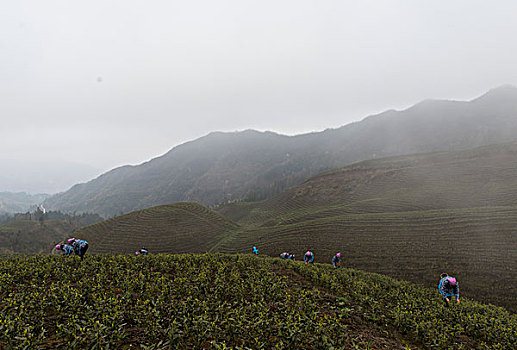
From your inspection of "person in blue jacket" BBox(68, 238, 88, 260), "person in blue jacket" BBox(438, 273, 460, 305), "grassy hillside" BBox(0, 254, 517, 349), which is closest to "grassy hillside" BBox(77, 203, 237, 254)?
"person in blue jacket" BBox(68, 238, 88, 260)

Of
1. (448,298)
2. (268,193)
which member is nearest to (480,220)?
(448,298)

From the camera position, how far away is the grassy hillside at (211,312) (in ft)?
22.7

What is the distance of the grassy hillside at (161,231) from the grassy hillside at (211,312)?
3359 cm

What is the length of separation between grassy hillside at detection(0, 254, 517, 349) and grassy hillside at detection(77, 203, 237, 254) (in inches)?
1323

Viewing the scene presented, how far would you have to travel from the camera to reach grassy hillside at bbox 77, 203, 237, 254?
45438 mm

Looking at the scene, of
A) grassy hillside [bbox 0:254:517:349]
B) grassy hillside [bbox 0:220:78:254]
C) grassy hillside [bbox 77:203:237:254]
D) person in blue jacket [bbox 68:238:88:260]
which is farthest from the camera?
grassy hillside [bbox 0:220:78:254]

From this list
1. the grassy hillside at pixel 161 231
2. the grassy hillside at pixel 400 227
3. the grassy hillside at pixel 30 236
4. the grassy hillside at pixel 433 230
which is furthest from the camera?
the grassy hillside at pixel 30 236

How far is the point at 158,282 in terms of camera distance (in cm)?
1120

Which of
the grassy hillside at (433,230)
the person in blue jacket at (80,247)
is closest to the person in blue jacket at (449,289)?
the grassy hillside at (433,230)

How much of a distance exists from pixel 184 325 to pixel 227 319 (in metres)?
1.45

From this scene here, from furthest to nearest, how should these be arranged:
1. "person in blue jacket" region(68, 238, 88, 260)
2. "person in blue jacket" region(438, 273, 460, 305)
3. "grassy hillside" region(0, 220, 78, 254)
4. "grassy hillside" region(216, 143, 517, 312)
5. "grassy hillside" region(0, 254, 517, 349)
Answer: "grassy hillside" region(0, 220, 78, 254), "grassy hillside" region(216, 143, 517, 312), "person in blue jacket" region(68, 238, 88, 260), "person in blue jacket" region(438, 273, 460, 305), "grassy hillside" region(0, 254, 517, 349)

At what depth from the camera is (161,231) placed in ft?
170

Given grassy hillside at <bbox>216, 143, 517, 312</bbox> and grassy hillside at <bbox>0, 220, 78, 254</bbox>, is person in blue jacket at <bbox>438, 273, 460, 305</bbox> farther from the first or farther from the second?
grassy hillside at <bbox>0, 220, 78, 254</bbox>

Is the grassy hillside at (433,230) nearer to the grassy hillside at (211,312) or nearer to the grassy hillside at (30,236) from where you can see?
the grassy hillside at (211,312)
